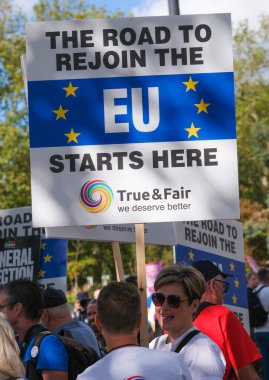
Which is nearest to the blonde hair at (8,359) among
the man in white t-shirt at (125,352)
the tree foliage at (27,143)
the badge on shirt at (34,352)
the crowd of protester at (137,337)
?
the crowd of protester at (137,337)

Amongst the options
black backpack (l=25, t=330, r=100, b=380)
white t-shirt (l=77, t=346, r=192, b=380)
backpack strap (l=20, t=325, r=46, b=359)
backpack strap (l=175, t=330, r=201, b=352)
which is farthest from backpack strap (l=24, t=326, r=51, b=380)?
white t-shirt (l=77, t=346, r=192, b=380)

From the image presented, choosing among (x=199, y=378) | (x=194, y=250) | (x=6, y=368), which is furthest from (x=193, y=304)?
(x=194, y=250)

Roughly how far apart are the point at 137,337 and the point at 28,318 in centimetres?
91

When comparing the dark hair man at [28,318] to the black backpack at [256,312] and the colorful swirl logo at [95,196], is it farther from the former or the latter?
the black backpack at [256,312]

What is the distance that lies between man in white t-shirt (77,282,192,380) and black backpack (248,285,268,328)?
880cm

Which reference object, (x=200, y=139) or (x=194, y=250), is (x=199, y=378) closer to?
(x=200, y=139)

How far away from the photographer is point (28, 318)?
18.9 feet

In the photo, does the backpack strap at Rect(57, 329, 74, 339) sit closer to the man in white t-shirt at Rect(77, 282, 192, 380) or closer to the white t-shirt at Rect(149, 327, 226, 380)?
the white t-shirt at Rect(149, 327, 226, 380)

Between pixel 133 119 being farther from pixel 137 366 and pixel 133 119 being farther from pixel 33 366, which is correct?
pixel 137 366

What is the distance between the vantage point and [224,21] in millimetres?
5664

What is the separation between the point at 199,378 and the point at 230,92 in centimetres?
176

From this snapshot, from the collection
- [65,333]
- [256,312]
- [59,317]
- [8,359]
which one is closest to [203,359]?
[8,359]

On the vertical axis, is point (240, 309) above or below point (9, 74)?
below

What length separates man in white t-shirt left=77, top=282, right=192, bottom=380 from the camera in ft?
13.0
